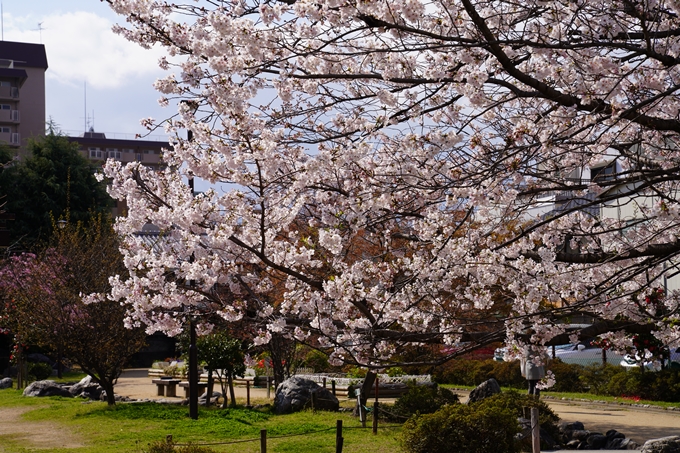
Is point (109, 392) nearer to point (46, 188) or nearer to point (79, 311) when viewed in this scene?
point (79, 311)

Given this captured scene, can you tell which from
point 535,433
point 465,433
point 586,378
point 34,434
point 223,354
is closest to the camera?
point 535,433

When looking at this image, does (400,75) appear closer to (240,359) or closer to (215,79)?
(215,79)

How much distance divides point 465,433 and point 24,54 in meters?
50.5

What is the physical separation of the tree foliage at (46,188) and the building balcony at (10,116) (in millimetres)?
12953

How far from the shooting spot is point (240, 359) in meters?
17.9

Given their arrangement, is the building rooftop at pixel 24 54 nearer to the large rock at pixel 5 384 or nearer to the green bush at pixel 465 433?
the large rock at pixel 5 384

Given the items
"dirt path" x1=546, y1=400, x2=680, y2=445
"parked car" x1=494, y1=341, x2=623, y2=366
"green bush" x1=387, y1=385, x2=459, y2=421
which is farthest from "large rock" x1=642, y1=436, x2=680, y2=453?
"parked car" x1=494, y1=341, x2=623, y2=366

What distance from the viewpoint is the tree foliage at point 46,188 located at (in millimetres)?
35719

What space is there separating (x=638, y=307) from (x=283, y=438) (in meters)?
6.34

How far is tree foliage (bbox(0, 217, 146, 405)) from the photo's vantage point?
17.0 meters

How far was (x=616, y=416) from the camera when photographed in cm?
1611

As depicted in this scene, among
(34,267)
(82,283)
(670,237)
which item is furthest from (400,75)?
(34,267)

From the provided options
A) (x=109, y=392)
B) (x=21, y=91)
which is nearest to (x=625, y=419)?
(x=109, y=392)

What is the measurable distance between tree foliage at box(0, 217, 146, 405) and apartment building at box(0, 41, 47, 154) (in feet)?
108
